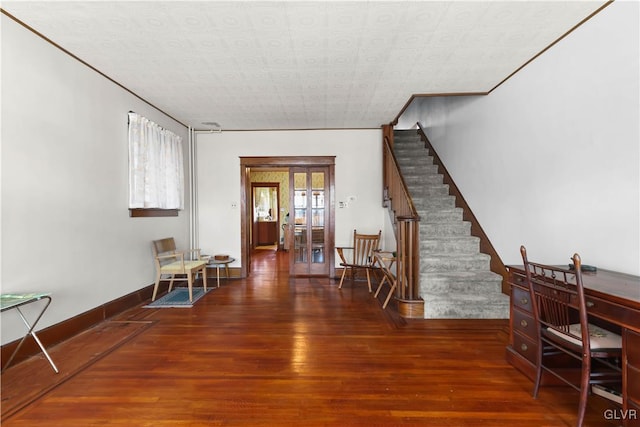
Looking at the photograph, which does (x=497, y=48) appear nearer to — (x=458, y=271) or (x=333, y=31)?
(x=333, y=31)

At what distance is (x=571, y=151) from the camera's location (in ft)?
8.93

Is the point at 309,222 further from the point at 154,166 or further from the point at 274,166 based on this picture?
the point at 154,166

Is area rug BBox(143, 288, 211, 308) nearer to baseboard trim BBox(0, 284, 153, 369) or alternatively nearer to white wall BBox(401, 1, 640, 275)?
baseboard trim BBox(0, 284, 153, 369)

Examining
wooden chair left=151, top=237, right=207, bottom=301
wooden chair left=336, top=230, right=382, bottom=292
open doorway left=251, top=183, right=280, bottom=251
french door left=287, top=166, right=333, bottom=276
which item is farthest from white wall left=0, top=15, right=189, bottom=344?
open doorway left=251, top=183, right=280, bottom=251

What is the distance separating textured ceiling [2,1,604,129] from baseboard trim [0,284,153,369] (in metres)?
2.84

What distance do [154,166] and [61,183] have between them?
148 centimetres

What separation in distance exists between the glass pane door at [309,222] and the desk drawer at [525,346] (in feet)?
12.4

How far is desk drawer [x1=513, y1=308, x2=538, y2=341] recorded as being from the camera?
225cm

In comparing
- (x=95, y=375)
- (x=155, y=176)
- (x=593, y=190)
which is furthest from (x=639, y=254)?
(x=155, y=176)

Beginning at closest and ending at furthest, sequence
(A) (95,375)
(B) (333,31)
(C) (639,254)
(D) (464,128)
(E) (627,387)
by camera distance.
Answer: (E) (627,387) → (C) (639,254) → (A) (95,375) → (B) (333,31) → (D) (464,128)

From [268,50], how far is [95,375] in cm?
338

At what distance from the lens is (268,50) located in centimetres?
292

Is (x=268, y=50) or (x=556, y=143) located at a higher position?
(x=268, y=50)

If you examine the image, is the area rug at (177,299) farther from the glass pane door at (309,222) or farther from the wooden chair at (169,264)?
the glass pane door at (309,222)
